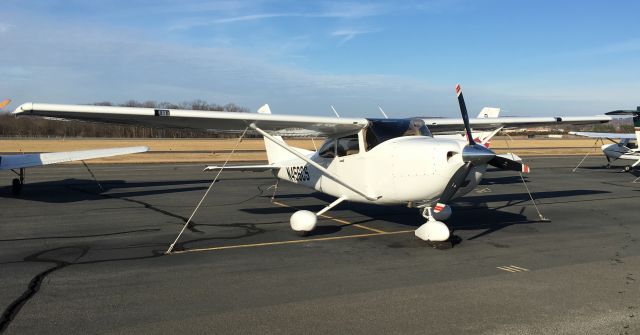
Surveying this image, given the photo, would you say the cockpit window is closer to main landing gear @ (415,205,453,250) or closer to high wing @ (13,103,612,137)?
high wing @ (13,103,612,137)

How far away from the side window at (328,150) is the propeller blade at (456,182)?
9.21ft

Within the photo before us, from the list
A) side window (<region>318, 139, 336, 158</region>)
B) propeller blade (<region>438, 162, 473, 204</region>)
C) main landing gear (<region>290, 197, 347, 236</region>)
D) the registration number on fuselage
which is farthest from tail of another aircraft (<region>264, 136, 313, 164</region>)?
propeller blade (<region>438, 162, 473, 204</region>)

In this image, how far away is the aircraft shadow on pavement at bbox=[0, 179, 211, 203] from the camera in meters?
15.9

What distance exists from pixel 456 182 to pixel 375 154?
1.68 metres

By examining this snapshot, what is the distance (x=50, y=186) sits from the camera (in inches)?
756

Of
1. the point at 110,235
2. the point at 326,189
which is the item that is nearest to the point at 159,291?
the point at 110,235

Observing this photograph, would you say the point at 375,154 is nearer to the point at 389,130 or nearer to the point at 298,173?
the point at 389,130

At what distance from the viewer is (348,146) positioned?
10.1m

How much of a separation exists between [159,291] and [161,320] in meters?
1.11

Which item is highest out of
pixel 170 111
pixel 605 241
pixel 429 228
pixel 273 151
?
pixel 170 111

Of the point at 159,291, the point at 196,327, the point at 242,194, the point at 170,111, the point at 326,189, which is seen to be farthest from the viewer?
the point at 242,194

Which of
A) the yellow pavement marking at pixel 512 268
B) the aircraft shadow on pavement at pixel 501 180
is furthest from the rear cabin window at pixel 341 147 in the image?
the aircraft shadow on pavement at pixel 501 180

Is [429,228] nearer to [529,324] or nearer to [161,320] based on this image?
[529,324]

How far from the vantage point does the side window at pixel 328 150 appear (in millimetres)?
10570
